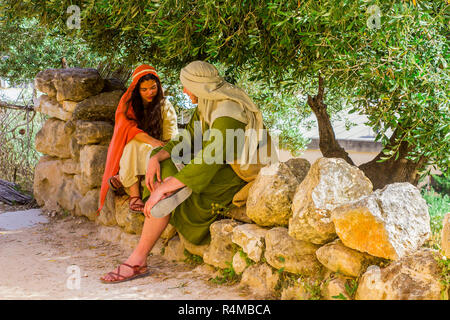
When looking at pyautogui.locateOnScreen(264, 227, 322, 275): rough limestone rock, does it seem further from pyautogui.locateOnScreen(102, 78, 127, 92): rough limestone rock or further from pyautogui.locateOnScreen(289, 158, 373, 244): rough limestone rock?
pyautogui.locateOnScreen(102, 78, 127, 92): rough limestone rock

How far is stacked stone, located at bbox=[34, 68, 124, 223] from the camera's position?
514 centimetres

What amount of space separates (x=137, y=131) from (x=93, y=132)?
0.91 m

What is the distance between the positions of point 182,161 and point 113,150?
97 centimetres

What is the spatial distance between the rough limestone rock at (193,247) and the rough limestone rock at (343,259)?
1.17m

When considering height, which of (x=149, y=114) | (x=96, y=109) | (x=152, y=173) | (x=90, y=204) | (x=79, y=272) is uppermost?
(x=96, y=109)

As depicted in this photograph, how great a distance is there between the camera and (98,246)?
450 cm

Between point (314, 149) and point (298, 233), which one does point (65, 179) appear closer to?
point (298, 233)

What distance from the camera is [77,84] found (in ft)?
17.6

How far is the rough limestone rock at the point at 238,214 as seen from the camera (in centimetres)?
350

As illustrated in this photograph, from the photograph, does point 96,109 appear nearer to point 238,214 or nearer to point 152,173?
point 152,173

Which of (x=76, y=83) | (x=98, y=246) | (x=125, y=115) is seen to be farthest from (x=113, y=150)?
(x=76, y=83)

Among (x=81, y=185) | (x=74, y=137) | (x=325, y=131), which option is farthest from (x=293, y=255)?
(x=74, y=137)

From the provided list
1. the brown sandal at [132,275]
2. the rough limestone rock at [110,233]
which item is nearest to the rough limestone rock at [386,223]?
the brown sandal at [132,275]
